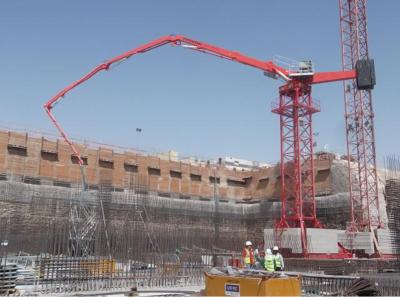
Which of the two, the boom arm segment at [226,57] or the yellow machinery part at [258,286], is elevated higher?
the boom arm segment at [226,57]

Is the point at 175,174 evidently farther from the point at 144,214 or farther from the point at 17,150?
the point at 144,214

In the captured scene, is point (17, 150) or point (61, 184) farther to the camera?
point (61, 184)

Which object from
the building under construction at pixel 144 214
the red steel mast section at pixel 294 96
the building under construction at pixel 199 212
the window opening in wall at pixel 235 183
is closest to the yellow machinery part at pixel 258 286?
the building under construction at pixel 199 212

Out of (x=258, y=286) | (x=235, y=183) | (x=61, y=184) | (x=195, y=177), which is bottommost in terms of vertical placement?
(x=258, y=286)

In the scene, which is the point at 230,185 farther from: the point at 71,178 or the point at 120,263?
the point at 120,263

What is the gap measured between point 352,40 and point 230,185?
21.1m

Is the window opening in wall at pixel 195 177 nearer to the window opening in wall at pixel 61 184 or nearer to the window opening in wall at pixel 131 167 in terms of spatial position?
the window opening in wall at pixel 131 167

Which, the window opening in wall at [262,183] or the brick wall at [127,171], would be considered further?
the window opening in wall at [262,183]

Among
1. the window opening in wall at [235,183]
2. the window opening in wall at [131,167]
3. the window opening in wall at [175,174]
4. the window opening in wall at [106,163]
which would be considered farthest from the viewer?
the window opening in wall at [235,183]

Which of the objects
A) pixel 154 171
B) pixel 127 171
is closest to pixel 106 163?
pixel 127 171

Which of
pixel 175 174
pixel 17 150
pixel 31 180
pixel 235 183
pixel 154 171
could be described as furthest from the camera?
pixel 235 183

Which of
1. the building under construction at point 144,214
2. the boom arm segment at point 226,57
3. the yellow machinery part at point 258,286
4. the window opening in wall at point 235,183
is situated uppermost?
the boom arm segment at point 226,57

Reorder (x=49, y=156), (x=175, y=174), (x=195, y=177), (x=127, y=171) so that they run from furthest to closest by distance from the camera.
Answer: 1. (x=195, y=177)
2. (x=175, y=174)
3. (x=127, y=171)
4. (x=49, y=156)

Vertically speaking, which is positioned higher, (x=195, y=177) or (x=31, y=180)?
(x=195, y=177)
